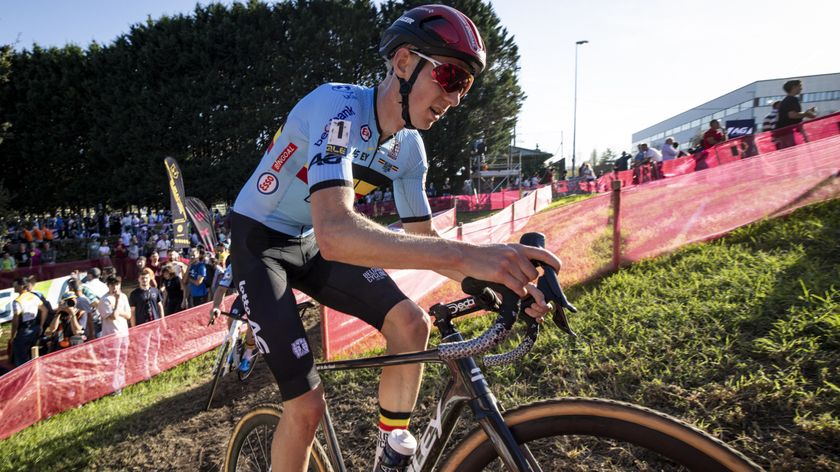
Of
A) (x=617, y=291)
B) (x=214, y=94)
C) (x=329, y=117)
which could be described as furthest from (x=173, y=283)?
(x=214, y=94)

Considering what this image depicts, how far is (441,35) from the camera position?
200cm

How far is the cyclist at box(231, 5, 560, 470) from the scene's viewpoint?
1617 millimetres

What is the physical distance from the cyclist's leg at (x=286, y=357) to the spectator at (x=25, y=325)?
32.4ft

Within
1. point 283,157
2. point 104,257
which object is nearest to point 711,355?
point 283,157

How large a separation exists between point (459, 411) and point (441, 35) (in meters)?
1.54

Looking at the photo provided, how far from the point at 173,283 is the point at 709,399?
12.2 meters

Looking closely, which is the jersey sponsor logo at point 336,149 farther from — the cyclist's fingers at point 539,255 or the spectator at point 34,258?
the spectator at point 34,258

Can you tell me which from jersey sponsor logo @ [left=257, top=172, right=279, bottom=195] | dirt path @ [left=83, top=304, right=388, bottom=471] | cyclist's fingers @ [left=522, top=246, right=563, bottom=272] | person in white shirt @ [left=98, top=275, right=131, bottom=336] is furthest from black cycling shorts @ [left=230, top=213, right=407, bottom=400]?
person in white shirt @ [left=98, top=275, right=131, bottom=336]

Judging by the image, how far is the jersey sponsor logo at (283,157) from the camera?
7.71 ft

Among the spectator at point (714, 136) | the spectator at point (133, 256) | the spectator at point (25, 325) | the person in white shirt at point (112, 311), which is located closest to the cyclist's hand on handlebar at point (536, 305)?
the person in white shirt at point (112, 311)

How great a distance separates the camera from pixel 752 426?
276 cm

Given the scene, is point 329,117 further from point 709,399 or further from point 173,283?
point 173,283

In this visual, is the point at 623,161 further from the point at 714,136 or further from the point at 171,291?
the point at 171,291

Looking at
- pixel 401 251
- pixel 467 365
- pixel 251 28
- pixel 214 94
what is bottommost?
pixel 467 365
